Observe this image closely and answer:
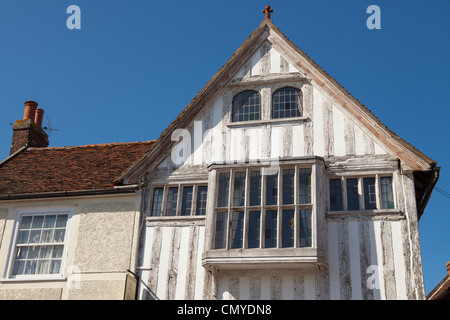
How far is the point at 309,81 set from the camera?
1355 cm

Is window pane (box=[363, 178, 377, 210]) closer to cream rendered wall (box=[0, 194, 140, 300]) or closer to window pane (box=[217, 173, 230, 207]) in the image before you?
window pane (box=[217, 173, 230, 207])

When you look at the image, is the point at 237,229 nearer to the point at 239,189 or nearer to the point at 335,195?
the point at 239,189

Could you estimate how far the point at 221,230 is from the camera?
12.1 metres

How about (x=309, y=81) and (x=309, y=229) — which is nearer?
(x=309, y=229)

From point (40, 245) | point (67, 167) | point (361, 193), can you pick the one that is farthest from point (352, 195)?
point (67, 167)

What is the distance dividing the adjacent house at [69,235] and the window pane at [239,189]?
2.30 m

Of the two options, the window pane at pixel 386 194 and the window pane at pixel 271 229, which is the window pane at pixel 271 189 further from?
the window pane at pixel 386 194

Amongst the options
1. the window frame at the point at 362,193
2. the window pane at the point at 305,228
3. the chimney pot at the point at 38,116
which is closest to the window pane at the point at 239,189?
the window pane at the point at 305,228

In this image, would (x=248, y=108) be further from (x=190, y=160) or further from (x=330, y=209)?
(x=330, y=209)

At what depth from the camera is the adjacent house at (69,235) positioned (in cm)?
1259

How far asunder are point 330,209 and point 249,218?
172cm
